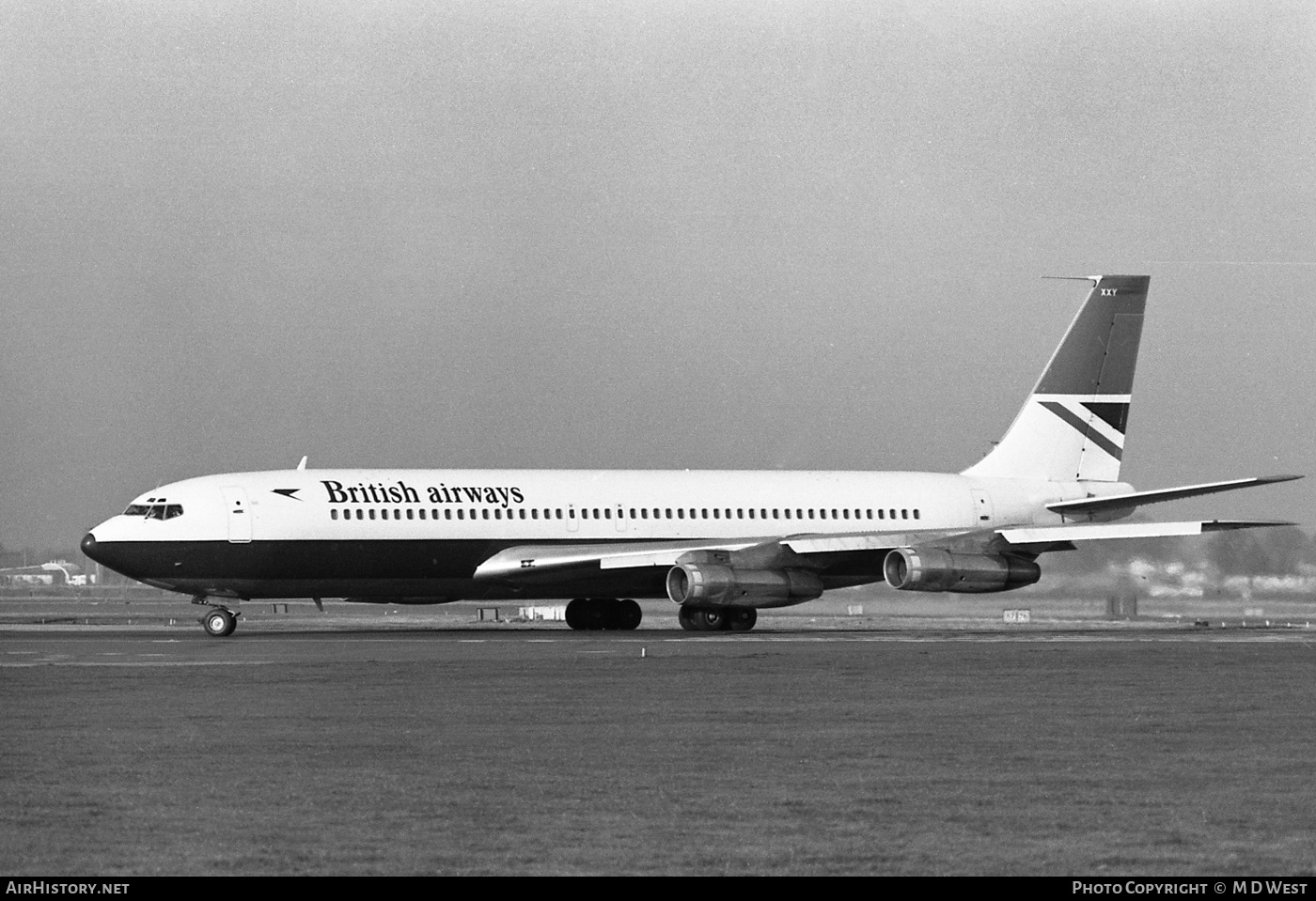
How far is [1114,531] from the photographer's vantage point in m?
52.5

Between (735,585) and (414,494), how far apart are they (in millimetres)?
8692

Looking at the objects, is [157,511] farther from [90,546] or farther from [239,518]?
[239,518]

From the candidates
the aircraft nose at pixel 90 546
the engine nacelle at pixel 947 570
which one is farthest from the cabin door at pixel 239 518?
the engine nacelle at pixel 947 570

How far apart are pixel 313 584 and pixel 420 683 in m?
21.9

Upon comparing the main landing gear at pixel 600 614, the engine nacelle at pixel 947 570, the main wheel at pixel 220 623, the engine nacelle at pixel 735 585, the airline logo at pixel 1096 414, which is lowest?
the main wheel at pixel 220 623

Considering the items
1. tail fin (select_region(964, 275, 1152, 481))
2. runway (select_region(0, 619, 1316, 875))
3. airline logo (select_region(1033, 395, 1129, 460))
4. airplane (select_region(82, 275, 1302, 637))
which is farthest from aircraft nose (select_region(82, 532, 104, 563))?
airline logo (select_region(1033, 395, 1129, 460))

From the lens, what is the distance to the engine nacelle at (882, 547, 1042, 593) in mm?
51219

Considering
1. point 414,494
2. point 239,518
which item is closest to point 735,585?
point 414,494

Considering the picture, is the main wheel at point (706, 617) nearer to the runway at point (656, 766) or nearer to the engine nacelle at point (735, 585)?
the engine nacelle at point (735, 585)

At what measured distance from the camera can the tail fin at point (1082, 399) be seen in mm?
61000

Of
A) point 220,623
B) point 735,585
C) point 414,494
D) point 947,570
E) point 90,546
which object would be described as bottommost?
point 220,623

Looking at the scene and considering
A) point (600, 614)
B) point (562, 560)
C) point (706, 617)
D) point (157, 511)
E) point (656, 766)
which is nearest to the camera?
point (656, 766)

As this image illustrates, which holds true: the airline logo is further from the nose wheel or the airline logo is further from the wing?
the nose wheel

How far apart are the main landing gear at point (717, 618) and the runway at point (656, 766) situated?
1726 centimetres
